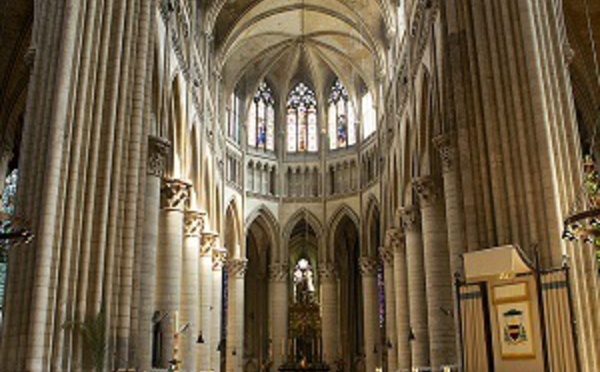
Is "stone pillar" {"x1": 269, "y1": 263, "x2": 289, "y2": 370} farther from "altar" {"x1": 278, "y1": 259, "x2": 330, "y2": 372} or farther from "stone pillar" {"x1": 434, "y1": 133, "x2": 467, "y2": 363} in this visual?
"stone pillar" {"x1": 434, "y1": 133, "x2": 467, "y2": 363}

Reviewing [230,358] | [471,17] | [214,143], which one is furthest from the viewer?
[230,358]

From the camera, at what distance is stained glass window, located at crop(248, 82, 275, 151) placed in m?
41.0

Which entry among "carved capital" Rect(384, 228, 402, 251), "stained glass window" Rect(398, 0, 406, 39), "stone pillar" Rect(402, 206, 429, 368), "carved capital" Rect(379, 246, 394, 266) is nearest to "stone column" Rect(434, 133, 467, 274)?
"stone pillar" Rect(402, 206, 429, 368)

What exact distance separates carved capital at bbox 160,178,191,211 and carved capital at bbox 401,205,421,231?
947 cm

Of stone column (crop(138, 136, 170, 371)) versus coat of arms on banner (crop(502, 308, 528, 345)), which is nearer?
Answer: coat of arms on banner (crop(502, 308, 528, 345))

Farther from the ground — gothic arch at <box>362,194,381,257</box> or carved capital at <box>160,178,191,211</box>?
gothic arch at <box>362,194,381,257</box>

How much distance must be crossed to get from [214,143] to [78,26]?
18820 mm

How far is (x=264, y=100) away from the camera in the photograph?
42.0 m

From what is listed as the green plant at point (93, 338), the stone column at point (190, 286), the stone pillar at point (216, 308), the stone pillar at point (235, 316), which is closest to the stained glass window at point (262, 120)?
the stone pillar at point (235, 316)

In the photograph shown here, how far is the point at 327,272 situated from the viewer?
3919 cm

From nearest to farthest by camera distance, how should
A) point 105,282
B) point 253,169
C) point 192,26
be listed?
point 105,282 → point 192,26 → point 253,169

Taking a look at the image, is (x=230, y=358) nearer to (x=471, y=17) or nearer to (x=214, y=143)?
(x=214, y=143)

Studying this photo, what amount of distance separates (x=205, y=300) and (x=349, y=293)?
16033 mm

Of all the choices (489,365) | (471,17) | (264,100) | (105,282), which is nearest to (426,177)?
(471,17)
